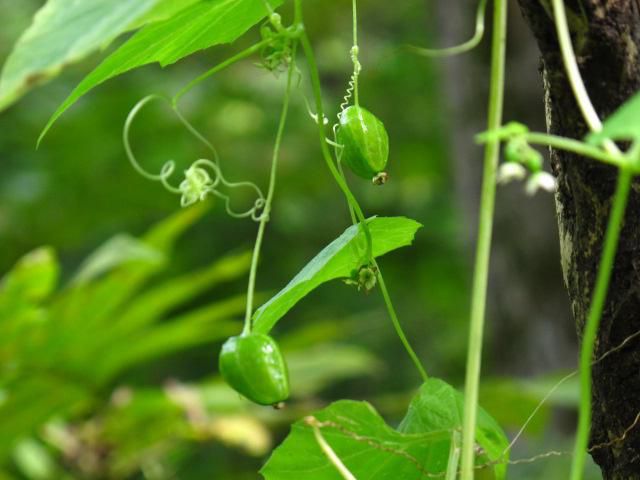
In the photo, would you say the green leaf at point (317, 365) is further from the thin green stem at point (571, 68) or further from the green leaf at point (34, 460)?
the thin green stem at point (571, 68)

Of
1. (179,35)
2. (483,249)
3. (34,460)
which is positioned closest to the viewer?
(483,249)

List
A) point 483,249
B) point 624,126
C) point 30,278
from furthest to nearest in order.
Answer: point 30,278 → point 483,249 → point 624,126

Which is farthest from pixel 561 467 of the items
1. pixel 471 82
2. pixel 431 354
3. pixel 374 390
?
pixel 431 354

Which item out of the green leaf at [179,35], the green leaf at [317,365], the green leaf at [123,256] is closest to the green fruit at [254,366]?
the green leaf at [179,35]

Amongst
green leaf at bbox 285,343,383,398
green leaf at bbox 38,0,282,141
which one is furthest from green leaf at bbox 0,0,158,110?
green leaf at bbox 285,343,383,398

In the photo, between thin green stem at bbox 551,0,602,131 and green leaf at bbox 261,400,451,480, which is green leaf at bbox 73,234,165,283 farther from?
thin green stem at bbox 551,0,602,131

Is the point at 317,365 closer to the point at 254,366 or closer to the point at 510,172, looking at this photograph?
the point at 254,366

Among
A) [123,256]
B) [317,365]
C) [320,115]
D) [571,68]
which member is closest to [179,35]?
[320,115]
